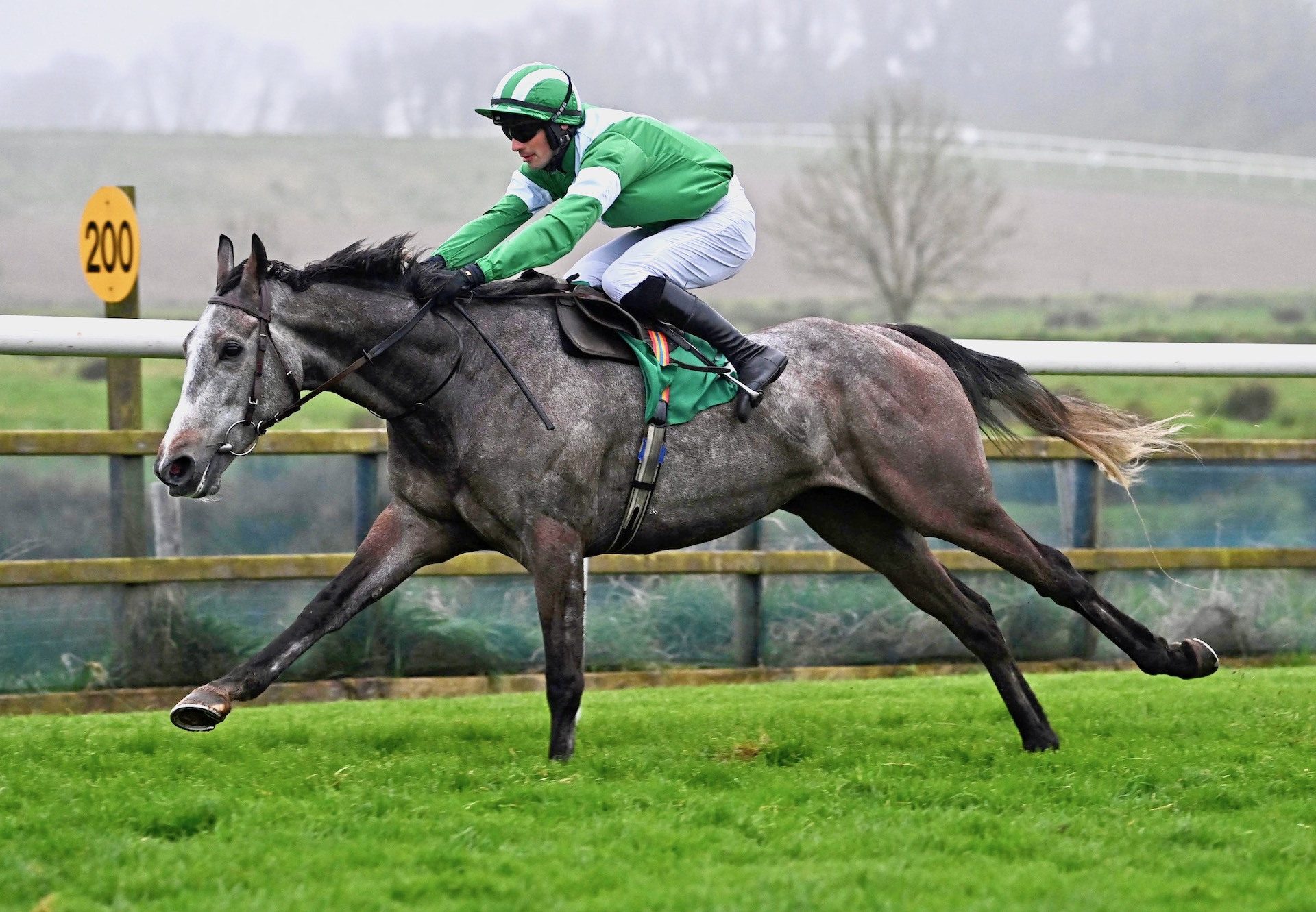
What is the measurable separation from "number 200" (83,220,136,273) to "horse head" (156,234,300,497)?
245 cm

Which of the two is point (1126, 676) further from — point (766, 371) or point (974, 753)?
point (766, 371)

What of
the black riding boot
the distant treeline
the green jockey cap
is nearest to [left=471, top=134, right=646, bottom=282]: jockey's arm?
the green jockey cap

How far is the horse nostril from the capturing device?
4402 mm

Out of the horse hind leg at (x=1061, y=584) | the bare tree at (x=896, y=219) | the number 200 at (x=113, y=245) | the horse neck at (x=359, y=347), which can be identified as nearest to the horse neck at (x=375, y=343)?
the horse neck at (x=359, y=347)

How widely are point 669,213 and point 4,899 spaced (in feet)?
10.1

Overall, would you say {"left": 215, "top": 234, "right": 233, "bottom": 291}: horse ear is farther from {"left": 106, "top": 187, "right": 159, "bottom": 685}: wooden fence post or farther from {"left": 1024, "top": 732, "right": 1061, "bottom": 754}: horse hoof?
{"left": 1024, "top": 732, "right": 1061, "bottom": 754}: horse hoof

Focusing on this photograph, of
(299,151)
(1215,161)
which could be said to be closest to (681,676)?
(1215,161)

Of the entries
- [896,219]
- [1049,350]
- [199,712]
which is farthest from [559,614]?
[896,219]

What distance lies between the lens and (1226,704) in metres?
6.02

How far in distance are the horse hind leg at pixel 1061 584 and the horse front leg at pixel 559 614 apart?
1372 millimetres

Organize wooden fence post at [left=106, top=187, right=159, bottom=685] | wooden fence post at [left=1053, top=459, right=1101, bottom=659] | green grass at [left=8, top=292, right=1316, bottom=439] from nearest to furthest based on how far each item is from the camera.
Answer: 1. wooden fence post at [left=106, top=187, right=159, bottom=685]
2. wooden fence post at [left=1053, top=459, right=1101, bottom=659]
3. green grass at [left=8, top=292, right=1316, bottom=439]

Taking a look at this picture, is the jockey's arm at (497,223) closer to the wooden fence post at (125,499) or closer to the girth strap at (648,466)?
the girth strap at (648,466)

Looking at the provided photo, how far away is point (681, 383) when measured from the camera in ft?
16.8

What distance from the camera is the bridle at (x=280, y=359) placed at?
4.57 metres
